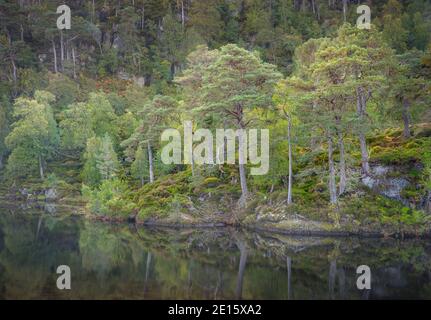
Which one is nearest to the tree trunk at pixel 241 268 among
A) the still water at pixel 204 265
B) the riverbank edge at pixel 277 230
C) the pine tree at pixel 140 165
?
the still water at pixel 204 265

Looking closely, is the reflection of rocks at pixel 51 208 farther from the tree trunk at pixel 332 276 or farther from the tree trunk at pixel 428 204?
the tree trunk at pixel 428 204

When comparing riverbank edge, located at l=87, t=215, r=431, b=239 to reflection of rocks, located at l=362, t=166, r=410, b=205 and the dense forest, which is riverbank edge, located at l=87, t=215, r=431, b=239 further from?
reflection of rocks, located at l=362, t=166, r=410, b=205

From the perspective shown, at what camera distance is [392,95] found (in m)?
29.1

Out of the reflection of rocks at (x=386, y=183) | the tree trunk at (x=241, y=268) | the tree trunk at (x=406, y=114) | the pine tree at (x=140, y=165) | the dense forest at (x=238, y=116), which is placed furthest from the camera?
the pine tree at (x=140, y=165)

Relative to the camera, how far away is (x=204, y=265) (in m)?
19.5

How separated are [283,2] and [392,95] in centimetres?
5122

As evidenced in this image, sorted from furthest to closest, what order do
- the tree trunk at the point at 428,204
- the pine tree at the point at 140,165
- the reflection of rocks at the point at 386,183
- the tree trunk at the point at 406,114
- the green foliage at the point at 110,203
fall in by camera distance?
the pine tree at the point at 140,165 → the green foliage at the point at 110,203 → the tree trunk at the point at 406,114 → the reflection of rocks at the point at 386,183 → the tree trunk at the point at 428,204

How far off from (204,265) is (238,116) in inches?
564

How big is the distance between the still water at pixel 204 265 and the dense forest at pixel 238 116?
3771mm

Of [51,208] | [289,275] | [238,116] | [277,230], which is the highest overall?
[238,116]

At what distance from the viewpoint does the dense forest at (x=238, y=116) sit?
27.4 meters

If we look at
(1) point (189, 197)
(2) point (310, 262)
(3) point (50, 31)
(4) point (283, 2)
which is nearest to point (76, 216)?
(1) point (189, 197)

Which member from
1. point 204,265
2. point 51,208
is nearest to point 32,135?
point 51,208

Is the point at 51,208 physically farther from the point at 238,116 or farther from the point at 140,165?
the point at 238,116
